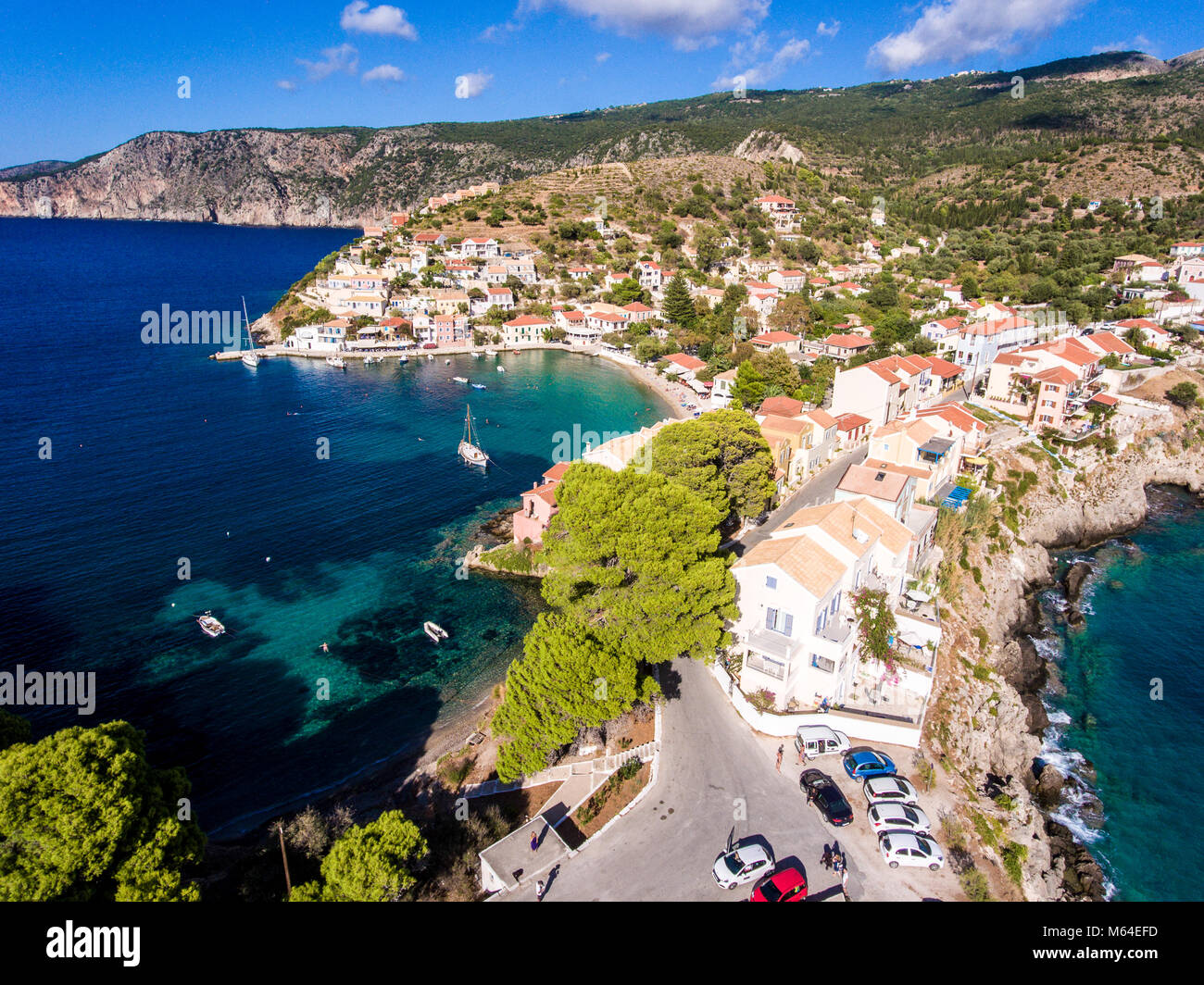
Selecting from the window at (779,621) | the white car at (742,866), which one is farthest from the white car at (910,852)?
the window at (779,621)

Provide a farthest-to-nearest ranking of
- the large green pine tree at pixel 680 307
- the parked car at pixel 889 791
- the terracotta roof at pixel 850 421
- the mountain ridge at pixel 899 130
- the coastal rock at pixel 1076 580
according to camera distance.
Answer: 1. the mountain ridge at pixel 899 130
2. the large green pine tree at pixel 680 307
3. the terracotta roof at pixel 850 421
4. the coastal rock at pixel 1076 580
5. the parked car at pixel 889 791

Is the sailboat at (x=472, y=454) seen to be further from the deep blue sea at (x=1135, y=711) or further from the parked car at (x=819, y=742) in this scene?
the deep blue sea at (x=1135, y=711)

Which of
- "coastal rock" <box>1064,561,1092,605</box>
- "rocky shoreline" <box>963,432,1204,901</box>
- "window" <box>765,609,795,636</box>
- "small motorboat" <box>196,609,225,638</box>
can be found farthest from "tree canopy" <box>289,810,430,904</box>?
"coastal rock" <box>1064,561,1092,605</box>

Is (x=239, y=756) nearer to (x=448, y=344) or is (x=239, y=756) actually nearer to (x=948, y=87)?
(x=448, y=344)

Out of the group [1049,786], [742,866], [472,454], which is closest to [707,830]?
[742,866]

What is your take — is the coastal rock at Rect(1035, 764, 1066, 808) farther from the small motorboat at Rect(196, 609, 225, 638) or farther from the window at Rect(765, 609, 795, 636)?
the small motorboat at Rect(196, 609, 225, 638)
